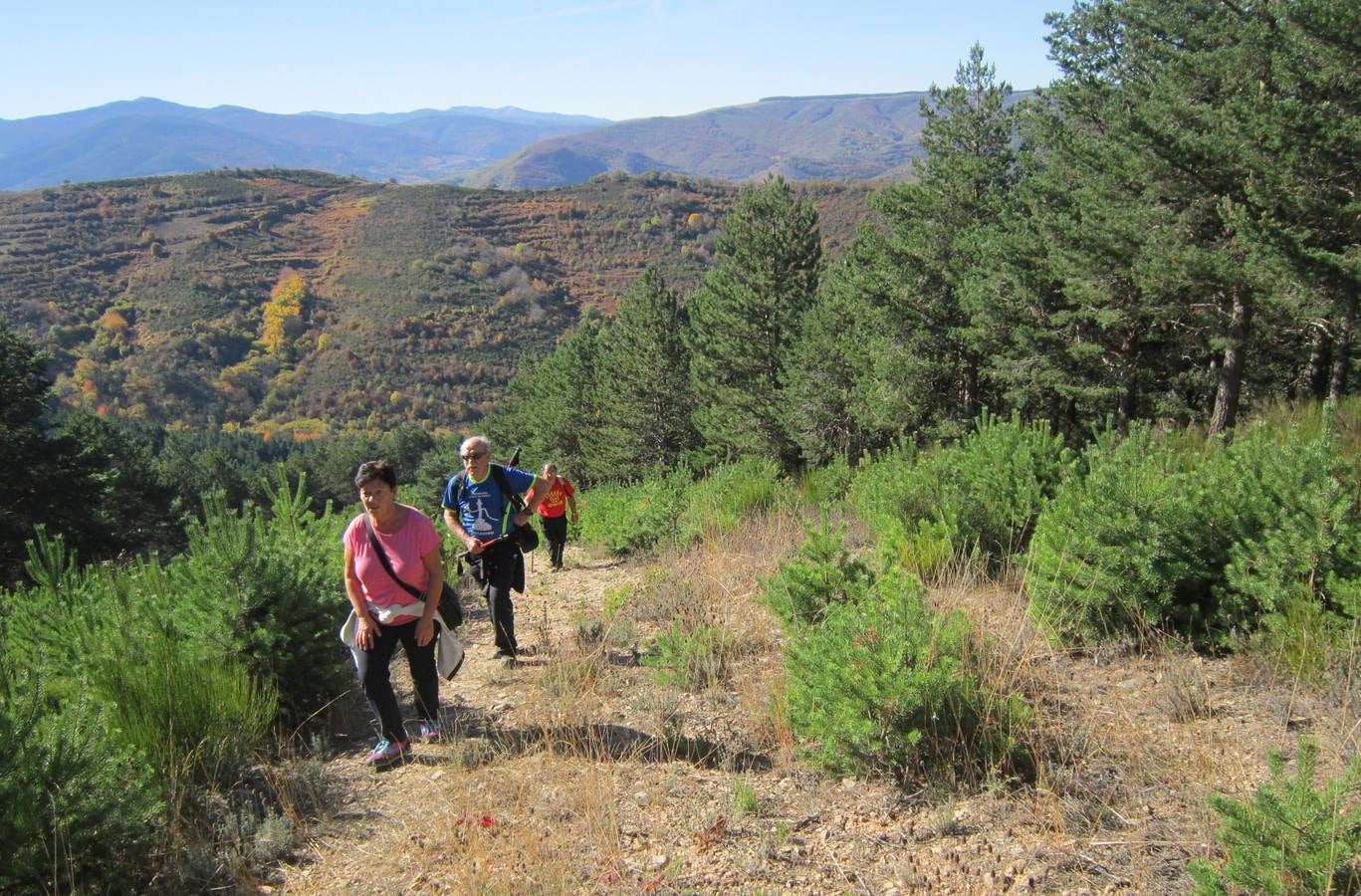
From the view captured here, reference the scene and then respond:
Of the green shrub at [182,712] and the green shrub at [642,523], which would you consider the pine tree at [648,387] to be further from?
the green shrub at [182,712]

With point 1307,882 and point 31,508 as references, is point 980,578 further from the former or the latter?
point 31,508

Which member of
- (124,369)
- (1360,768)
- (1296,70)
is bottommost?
(124,369)

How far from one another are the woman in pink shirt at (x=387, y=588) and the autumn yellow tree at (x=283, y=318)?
115297mm

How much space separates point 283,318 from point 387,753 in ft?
399

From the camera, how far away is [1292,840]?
1.84 metres

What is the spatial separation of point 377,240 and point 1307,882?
15298 cm

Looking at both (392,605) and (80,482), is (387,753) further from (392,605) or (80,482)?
(80,482)

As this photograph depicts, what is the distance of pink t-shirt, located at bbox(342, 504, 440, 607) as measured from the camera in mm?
3641

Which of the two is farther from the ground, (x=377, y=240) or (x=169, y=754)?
(x=377, y=240)

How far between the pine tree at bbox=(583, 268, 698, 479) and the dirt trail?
2750 cm

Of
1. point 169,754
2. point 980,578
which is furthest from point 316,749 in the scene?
point 980,578

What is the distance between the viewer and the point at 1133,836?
→ 7.88 ft

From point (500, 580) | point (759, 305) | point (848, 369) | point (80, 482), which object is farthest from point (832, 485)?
point (80, 482)

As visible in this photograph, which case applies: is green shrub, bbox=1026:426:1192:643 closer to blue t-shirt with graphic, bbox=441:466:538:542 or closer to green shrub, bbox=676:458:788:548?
blue t-shirt with graphic, bbox=441:466:538:542
